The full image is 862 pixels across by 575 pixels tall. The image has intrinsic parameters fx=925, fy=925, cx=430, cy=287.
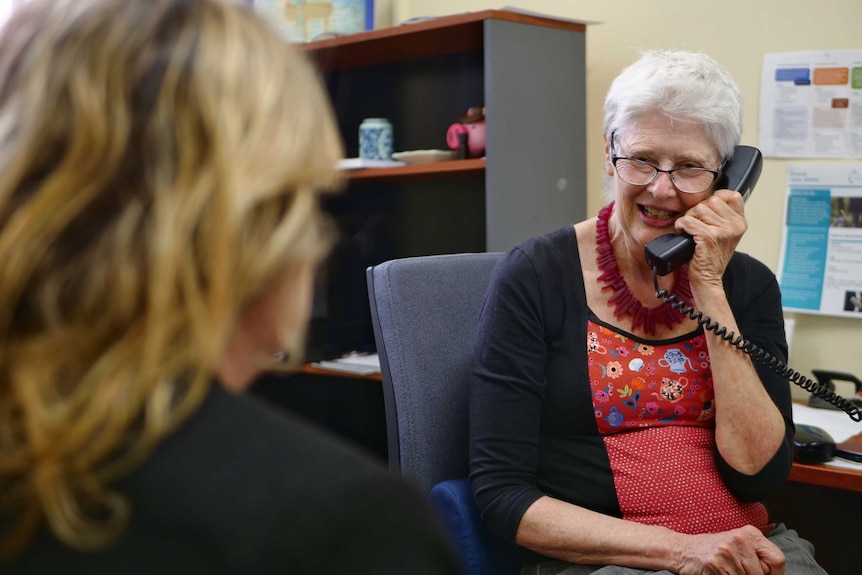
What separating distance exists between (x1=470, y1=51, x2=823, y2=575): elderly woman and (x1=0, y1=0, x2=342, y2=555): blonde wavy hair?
86 centimetres

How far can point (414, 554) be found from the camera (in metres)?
0.49

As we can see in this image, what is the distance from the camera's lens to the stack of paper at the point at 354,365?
233 cm

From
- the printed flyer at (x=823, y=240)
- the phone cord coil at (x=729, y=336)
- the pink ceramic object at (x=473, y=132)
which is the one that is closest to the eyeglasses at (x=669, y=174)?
the phone cord coil at (x=729, y=336)

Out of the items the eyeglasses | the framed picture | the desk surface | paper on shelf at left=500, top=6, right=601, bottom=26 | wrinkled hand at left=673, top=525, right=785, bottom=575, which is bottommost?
wrinkled hand at left=673, top=525, right=785, bottom=575

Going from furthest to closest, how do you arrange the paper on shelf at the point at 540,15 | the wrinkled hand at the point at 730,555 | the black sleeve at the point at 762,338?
the paper on shelf at the point at 540,15
the black sleeve at the point at 762,338
the wrinkled hand at the point at 730,555

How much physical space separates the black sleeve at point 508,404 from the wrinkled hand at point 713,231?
0.26 m

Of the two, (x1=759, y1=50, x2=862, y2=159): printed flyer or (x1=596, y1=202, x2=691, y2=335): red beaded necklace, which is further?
(x1=759, y1=50, x2=862, y2=159): printed flyer

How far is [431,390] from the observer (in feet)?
4.66

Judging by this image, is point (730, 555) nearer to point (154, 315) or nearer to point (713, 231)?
point (713, 231)

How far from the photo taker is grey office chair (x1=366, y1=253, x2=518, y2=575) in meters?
1.39

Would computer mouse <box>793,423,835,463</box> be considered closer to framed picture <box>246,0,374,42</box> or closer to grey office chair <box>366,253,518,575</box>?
grey office chair <box>366,253,518,575</box>

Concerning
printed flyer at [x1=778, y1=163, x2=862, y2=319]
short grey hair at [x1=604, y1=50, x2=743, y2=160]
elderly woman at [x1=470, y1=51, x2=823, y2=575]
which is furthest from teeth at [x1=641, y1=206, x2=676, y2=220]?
printed flyer at [x1=778, y1=163, x2=862, y2=319]

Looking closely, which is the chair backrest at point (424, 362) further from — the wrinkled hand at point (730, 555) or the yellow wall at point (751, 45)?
the yellow wall at point (751, 45)

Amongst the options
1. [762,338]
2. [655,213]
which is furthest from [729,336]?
[655,213]
